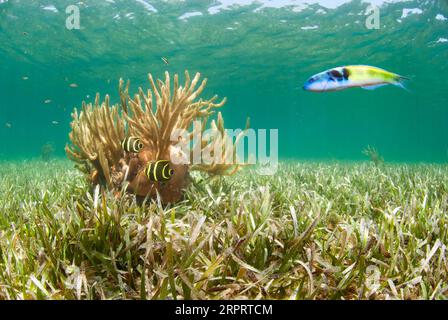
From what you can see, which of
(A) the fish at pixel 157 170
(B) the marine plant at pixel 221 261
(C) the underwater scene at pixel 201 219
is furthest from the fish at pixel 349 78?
(A) the fish at pixel 157 170

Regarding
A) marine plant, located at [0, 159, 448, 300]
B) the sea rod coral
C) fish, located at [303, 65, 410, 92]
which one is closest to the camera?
marine plant, located at [0, 159, 448, 300]

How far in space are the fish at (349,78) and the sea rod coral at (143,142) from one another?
1.71 m

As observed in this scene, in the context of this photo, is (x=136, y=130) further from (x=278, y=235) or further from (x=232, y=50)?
(x=232, y=50)

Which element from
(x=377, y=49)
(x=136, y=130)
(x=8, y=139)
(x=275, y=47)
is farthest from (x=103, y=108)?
(x=8, y=139)

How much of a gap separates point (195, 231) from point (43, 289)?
1.01 metres

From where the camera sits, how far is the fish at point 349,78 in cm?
328

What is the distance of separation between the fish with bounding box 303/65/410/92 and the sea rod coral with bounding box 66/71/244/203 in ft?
5.62

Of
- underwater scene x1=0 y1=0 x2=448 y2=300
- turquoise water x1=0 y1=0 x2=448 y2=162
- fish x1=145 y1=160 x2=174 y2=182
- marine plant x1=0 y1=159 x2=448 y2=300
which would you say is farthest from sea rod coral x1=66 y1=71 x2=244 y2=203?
turquoise water x1=0 y1=0 x2=448 y2=162

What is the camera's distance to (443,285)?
214 cm

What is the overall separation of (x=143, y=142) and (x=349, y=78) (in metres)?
2.65

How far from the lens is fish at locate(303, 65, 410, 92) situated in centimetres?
328

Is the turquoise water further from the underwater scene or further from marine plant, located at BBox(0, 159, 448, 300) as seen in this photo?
marine plant, located at BBox(0, 159, 448, 300)

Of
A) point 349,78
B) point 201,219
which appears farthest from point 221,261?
point 349,78

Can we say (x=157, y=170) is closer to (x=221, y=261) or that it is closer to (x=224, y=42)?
(x=221, y=261)
